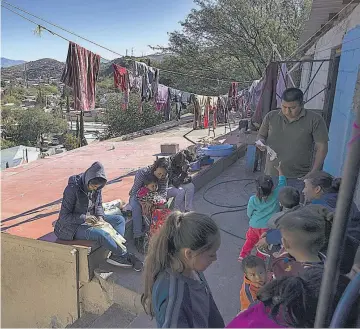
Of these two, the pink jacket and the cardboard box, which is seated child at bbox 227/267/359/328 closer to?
the pink jacket

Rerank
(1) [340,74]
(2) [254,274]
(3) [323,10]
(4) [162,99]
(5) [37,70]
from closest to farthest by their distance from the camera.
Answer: (2) [254,274], (1) [340,74], (3) [323,10], (4) [162,99], (5) [37,70]

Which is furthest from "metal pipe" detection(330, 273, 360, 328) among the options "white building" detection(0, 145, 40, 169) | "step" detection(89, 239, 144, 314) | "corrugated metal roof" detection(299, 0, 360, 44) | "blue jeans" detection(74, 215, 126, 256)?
"white building" detection(0, 145, 40, 169)

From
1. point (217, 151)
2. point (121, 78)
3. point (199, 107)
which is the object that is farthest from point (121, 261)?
point (199, 107)

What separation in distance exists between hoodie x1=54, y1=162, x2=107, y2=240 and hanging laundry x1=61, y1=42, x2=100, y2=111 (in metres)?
2.30

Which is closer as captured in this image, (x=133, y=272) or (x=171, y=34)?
(x=133, y=272)

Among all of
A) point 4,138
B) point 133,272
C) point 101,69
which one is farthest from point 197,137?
point 4,138

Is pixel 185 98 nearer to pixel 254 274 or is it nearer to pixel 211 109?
pixel 211 109

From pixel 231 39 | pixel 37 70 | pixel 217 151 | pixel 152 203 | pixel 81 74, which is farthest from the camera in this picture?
pixel 37 70

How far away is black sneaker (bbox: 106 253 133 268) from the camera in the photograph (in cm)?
345

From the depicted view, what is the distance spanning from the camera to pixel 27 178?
6.72 metres

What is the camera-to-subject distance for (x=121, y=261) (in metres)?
3.46

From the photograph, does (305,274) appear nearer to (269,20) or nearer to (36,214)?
(36,214)

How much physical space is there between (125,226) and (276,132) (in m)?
2.02

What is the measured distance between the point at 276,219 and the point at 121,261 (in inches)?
69.5
